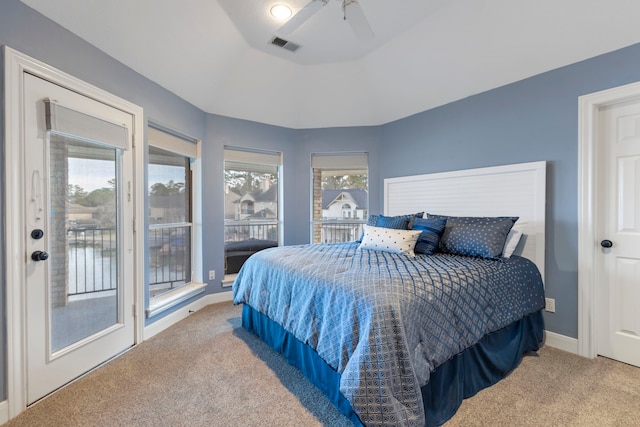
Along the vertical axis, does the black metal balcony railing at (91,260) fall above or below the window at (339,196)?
below

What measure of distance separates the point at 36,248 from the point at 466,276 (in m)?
2.68

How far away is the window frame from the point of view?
8.97 feet

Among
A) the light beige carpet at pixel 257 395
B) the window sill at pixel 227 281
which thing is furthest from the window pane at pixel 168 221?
the light beige carpet at pixel 257 395

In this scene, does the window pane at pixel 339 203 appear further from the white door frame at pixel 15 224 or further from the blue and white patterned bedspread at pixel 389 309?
the white door frame at pixel 15 224

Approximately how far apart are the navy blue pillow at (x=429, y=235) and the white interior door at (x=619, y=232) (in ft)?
3.85

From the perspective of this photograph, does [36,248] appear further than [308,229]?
No

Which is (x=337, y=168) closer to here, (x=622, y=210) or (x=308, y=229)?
(x=308, y=229)


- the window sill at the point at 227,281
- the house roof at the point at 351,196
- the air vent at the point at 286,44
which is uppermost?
the air vent at the point at 286,44

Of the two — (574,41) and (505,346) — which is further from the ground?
(574,41)

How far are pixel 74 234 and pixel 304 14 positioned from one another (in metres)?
2.20

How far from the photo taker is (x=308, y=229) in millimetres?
4242

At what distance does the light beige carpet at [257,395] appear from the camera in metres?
1.60

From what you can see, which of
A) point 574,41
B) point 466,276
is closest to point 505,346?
point 466,276

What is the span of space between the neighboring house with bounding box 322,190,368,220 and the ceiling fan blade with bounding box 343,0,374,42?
2.41m
